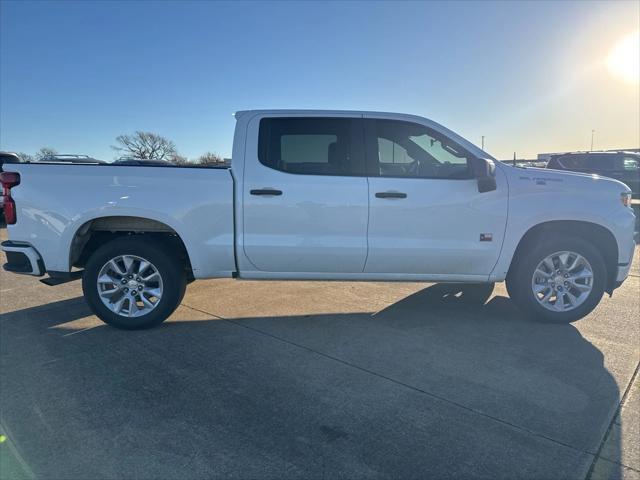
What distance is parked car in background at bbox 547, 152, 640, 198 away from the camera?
15930mm

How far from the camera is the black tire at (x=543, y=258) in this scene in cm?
437

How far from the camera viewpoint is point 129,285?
4.27 meters

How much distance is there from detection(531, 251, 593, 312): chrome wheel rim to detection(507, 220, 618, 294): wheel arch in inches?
8.6

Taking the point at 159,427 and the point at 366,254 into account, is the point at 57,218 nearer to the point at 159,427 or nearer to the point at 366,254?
the point at 159,427

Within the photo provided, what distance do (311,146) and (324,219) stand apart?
2.50 ft

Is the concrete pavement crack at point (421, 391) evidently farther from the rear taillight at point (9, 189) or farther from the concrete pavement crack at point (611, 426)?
the rear taillight at point (9, 189)

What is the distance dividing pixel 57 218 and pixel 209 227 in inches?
55.2

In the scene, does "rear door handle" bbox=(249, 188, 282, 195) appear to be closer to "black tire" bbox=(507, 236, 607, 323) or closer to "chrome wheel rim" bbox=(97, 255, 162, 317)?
"chrome wheel rim" bbox=(97, 255, 162, 317)

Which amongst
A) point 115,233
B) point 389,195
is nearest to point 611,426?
point 389,195

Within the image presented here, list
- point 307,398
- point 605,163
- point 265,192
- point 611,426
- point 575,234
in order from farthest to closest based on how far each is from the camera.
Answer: point 605,163
point 575,234
point 265,192
point 307,398
point 611,426

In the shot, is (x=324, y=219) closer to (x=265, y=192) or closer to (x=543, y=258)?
(x=265, y=192)

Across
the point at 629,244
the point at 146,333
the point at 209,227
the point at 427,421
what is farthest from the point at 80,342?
the point at 629,244

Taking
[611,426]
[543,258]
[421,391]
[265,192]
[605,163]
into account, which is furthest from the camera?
[605,163]

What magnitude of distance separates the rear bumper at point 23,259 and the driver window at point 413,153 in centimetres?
332
